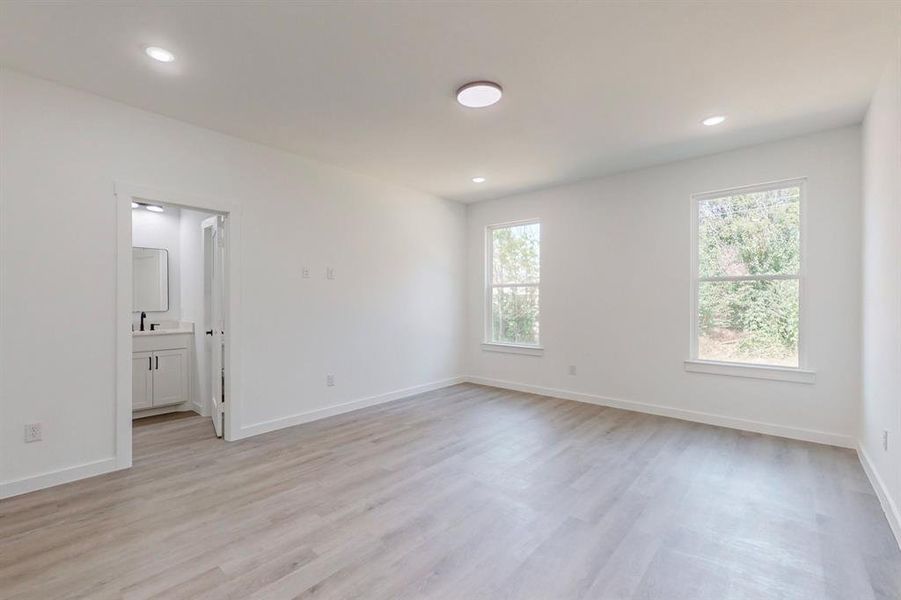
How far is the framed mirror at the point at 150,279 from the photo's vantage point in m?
4.80

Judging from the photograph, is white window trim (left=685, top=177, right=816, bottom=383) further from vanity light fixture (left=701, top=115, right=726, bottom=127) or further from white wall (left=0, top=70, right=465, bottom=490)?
white wall (left=0, top=70, right=465, bottom=490)

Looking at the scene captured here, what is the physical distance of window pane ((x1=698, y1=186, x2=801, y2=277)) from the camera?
3771 millimetres

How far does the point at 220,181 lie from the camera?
360 centimetres

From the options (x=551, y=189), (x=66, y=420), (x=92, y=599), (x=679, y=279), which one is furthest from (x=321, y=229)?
(x=679, y=279)

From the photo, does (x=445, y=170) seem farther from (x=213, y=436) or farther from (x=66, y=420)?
(x=66, y=420)

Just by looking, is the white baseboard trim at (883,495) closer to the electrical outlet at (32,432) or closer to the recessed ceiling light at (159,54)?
the recessed ceiling light at (159,54)

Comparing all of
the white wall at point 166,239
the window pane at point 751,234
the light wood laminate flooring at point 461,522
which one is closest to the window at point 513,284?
the window pane at point 751,234

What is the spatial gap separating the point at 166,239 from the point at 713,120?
19.3 feet

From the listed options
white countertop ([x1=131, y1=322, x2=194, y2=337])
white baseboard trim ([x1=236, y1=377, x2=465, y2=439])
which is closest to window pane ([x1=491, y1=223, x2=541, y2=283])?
white baseboard trim ([x1=236, y1=377, x2=465, y2=439])

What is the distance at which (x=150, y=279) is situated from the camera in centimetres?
491

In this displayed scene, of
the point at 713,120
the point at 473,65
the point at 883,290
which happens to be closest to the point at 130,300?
the point at 473,65

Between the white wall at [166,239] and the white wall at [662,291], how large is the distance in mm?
3865

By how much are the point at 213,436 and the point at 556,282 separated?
13.6ft

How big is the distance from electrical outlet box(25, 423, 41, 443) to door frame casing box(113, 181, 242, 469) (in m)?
0.40
